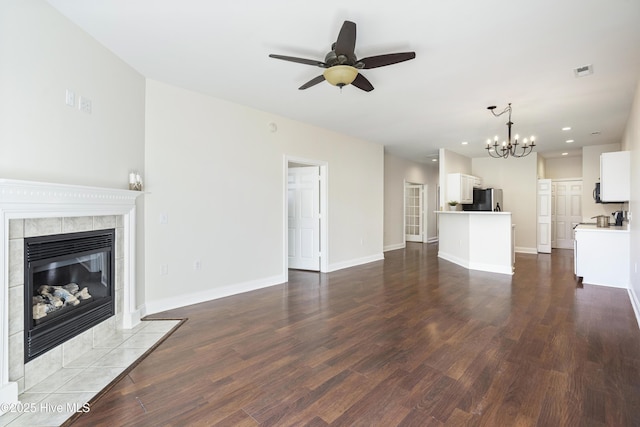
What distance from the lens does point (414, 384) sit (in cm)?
211

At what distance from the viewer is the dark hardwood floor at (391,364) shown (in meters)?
1.82

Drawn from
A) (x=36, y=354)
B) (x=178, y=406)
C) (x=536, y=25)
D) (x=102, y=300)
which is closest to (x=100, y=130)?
(x=102, y=300)

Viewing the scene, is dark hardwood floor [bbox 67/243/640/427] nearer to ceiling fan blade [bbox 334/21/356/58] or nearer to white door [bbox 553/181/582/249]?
ceiling fan blade [bbox 334/21/356/58]

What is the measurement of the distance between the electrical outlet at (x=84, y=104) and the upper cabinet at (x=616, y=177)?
22.2 feet

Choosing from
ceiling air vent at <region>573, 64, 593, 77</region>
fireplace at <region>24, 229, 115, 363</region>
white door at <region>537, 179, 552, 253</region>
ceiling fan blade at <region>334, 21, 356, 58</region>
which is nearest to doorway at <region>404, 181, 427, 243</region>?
white door at <region>537, 179, 552, 253</region>

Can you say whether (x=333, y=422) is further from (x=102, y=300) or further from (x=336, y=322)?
(x=102, y=300)

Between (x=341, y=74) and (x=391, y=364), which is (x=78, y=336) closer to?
(x=391, y=364)

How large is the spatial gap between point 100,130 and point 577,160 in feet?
35.9

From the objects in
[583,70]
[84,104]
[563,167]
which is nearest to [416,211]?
[563,167]

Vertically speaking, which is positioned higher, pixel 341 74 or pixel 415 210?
pixel 341 74

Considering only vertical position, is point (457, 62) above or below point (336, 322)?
above

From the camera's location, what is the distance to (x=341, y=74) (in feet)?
8.27

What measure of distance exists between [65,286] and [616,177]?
7108 mm

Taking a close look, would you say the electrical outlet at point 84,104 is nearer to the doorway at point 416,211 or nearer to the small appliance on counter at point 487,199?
the small appliance on counter at point 487,199
